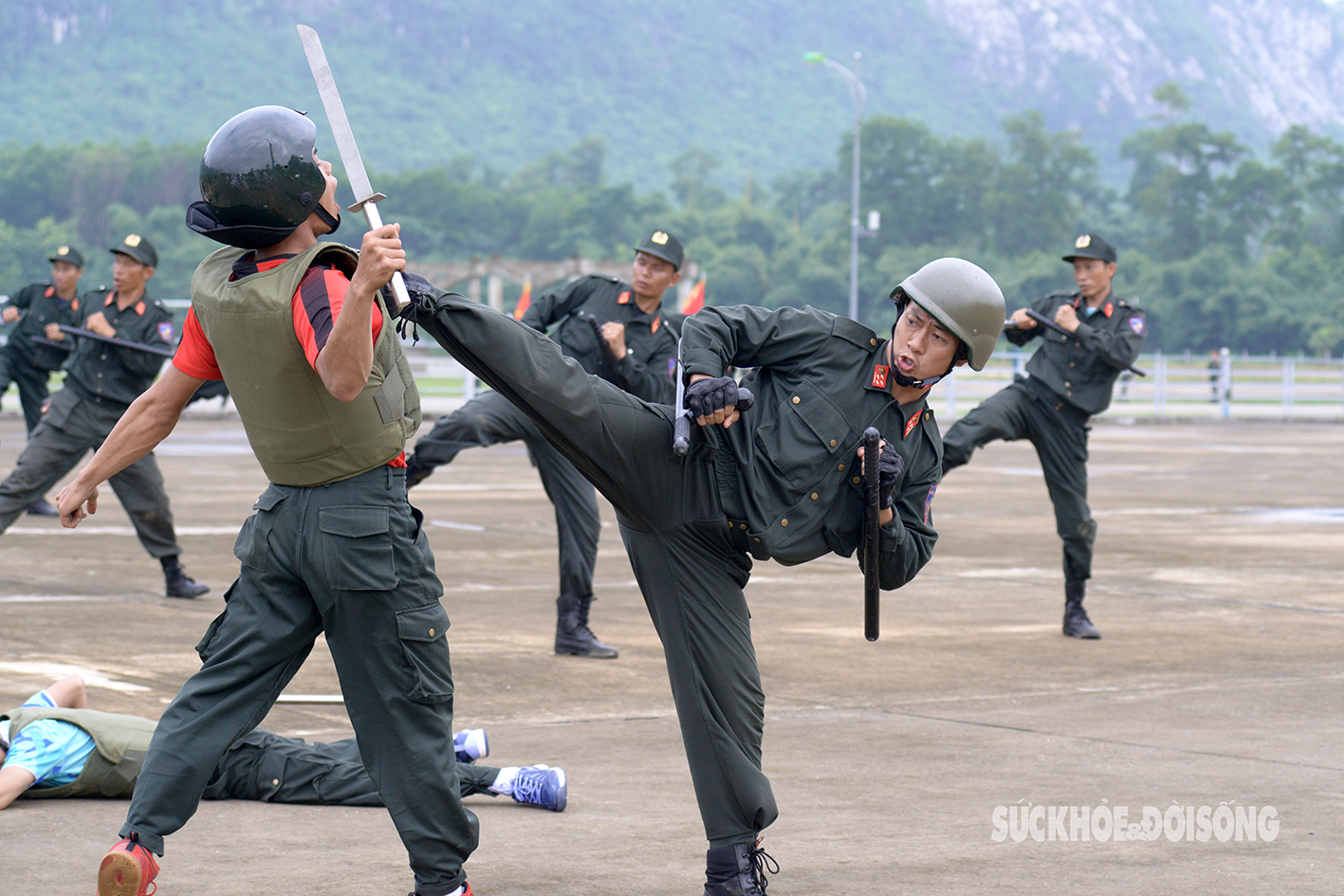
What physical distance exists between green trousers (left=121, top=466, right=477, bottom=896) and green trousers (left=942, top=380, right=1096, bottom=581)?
5.23m

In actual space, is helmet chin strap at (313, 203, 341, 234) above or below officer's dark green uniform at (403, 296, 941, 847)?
above

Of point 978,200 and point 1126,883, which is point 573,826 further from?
point 978,200

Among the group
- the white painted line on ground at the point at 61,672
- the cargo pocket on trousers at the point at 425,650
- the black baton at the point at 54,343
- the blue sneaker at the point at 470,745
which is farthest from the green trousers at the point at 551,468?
the black baton at the point at 54,343

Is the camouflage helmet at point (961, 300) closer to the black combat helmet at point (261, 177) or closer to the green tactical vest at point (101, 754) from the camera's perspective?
the black combat helmet at point (261, 177)

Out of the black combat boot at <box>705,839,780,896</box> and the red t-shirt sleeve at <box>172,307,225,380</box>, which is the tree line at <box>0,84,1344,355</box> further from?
the red t-shirt sleeve at <box>172,307,225,380</box>

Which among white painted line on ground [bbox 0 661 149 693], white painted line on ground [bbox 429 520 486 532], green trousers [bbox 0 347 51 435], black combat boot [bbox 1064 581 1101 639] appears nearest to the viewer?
white painted line on ground [bbox 0 661 149 693]

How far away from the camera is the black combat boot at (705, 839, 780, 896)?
3.86m

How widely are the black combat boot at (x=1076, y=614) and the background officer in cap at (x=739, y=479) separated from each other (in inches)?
170

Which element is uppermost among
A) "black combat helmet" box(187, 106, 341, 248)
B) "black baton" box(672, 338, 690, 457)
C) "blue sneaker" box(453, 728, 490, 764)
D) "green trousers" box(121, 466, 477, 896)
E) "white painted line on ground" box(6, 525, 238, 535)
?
"black combat helmet" box(187, 106, 341, 248)

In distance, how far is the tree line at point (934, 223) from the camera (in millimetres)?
86938

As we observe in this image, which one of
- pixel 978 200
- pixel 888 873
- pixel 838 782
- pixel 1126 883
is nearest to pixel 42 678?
pixel 838 782

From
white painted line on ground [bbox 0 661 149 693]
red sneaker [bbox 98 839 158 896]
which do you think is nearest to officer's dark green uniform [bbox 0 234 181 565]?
white painted line on ground [bbox 0 661 149 693]

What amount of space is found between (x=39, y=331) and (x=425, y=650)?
1004cm

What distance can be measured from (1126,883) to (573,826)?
153 cm
